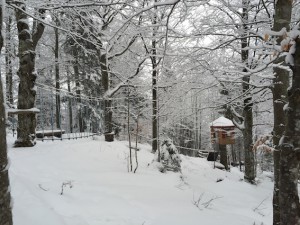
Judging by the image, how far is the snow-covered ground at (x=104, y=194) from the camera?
3553mm

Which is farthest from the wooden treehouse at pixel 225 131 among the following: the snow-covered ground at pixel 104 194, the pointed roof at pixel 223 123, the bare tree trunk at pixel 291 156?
the bare tree trunk at pixel 291 156

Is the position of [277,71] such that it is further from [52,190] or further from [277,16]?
[52,190]

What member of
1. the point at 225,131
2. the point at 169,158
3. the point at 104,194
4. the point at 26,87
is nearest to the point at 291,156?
the point at 104,194

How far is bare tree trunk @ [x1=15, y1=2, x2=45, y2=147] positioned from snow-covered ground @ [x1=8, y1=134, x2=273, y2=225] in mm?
423

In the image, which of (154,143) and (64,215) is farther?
(154,143)

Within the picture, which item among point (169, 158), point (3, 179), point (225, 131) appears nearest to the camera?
point (3, 179)

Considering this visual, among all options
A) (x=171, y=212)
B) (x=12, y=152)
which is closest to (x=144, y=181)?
(x=171, y=212)

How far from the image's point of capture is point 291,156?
2.61m

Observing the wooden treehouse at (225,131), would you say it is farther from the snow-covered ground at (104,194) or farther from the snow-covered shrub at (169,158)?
the snow-covered shrub at (169,158)

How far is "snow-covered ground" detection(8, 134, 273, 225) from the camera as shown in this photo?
11.7ft

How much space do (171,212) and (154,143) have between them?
7.16 metres

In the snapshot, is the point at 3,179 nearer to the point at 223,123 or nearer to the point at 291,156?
the point at 291,156

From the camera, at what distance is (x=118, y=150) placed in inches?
339

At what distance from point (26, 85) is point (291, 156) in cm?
690
